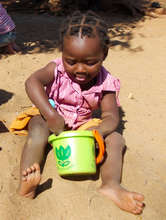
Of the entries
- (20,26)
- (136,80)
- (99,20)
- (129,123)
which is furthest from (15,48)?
(99,20)

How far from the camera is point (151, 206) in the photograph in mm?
2211

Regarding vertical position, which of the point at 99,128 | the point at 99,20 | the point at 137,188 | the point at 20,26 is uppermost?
the point at 99,20

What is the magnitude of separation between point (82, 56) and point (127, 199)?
97 cm

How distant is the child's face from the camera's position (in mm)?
2258

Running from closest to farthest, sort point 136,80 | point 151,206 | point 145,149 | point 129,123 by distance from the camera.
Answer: point 151,206 < point 145,149 < point 129,123 < point 136,80

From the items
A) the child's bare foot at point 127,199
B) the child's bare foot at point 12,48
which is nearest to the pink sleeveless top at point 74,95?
the child's bare foot at point 127,199

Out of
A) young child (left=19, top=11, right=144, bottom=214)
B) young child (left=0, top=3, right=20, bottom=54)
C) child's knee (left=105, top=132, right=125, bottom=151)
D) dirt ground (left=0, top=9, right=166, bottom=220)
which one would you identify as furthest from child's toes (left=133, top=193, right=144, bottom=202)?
young child (left=0, top=3, right=20, bottom=54)

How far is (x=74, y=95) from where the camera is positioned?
8.63 ft

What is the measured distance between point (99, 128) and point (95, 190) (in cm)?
44

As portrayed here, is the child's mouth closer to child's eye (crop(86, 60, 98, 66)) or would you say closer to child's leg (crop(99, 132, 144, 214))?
child's eye (crop(86, 60, 98, 66))

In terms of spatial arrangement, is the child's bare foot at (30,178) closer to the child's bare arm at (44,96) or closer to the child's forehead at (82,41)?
the child's bare arm at (44,96)

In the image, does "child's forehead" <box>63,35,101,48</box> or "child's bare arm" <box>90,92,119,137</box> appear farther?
"child's bare arm" <box>90,92,119,137</box>

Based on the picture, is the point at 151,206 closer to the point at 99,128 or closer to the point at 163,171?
the point at 163,171

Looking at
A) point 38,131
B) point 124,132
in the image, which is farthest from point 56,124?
point 124,132
